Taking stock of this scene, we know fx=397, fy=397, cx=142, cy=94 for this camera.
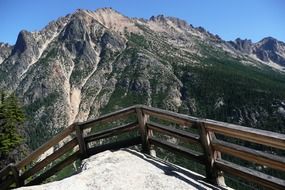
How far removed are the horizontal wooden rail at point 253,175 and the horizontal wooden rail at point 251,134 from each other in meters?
0.72

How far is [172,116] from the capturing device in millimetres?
10117

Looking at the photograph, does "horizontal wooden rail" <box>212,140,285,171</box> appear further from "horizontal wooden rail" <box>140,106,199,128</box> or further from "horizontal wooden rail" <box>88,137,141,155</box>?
"horizontal wooden rail" <box>88,137,141,155</box>

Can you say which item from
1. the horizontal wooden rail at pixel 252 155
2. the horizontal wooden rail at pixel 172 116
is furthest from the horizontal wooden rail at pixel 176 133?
the horizontal wooden rail at pixel 252 155

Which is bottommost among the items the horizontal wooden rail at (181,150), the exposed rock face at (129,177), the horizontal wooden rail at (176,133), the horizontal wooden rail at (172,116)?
the exposed rock face at (129,177)

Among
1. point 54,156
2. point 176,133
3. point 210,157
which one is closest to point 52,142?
point 54,156

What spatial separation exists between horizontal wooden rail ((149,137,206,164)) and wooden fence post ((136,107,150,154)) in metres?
0.22

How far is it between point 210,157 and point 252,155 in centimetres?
153

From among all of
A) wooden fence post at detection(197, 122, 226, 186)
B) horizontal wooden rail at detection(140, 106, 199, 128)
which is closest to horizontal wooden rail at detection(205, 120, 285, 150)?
wooden fence post at detection(197, 122, 226, 186)

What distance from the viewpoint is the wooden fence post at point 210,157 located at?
907 cm

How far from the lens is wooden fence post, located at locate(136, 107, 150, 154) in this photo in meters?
11.8

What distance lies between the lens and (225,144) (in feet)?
28.0

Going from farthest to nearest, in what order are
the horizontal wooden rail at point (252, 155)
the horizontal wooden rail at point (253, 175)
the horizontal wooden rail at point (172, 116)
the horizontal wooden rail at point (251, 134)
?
1. the horizontal wooden rail at point (172, 116)
2. the horizontal wooden rail at point (253, 175)
3. the horizontal wooden rail at point (252, 155)
4. the horizontal wooden rail at point (251, 134)

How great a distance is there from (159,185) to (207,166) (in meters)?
1.23

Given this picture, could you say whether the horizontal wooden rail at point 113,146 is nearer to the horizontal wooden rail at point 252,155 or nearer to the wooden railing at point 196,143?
the wooden railing at point 196,143
